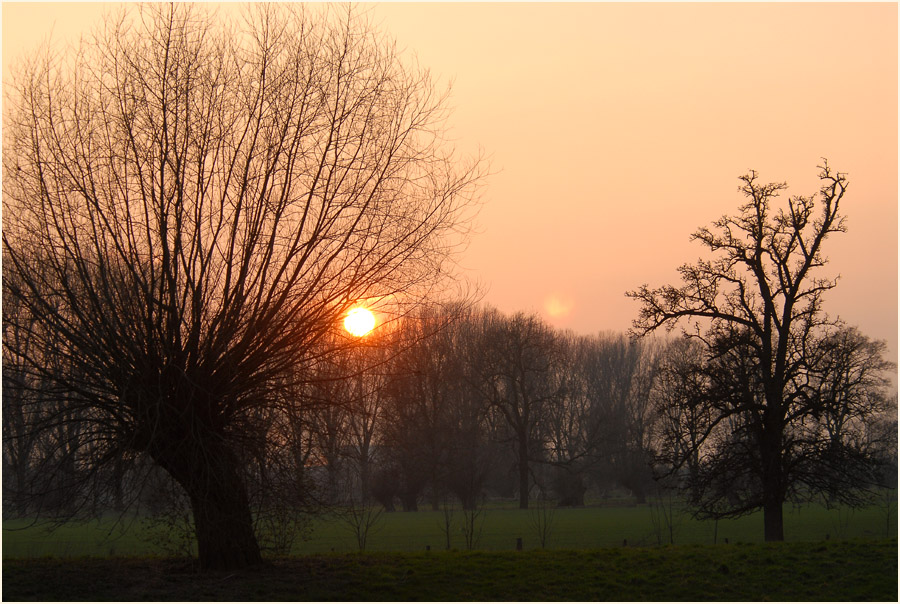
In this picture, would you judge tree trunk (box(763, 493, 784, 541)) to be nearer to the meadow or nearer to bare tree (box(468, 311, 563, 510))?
the meadow

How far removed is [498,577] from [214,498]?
13.3 feet

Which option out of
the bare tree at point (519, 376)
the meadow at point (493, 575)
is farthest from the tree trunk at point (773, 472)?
the bare tree at point (519, 376)

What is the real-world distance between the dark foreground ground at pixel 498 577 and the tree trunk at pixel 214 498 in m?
0.35

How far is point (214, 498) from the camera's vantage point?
36.6ft

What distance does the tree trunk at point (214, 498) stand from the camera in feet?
34.9

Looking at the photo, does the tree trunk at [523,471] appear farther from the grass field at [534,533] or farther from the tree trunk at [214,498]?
the tree trunk at [214,498]

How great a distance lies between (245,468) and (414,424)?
1350 inches

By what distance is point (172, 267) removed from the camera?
36.2 feet

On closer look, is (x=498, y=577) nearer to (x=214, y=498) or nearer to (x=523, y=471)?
(x=214, y=498)

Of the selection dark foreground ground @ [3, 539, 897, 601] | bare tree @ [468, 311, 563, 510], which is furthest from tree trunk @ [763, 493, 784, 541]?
bare tree @ [468, 311, 563, 510]

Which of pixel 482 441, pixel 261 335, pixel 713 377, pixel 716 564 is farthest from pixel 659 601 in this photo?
pixel 482 441

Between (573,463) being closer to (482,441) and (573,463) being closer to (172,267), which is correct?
(482,441)

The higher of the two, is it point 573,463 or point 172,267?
point 172,267

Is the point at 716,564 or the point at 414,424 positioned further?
the point at 414,424
